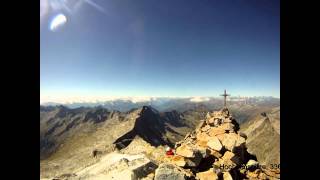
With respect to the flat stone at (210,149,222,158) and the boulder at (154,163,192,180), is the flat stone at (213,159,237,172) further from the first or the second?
the boulder at (154,163,192,180)

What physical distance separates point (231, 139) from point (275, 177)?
3.40 meters

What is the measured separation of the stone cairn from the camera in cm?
1273

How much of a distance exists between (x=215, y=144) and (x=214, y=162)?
1.44 metres

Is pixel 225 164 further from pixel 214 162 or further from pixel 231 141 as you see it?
pixel 231 141

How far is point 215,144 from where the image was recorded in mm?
16484

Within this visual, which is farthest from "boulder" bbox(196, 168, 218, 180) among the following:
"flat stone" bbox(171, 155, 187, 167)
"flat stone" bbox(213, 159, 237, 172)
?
"flat stone" bbox(213, 159, 237, 172)

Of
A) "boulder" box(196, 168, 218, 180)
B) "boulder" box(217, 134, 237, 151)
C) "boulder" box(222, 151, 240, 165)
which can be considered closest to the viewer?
"boulder" box(196, 168, 218, 180)

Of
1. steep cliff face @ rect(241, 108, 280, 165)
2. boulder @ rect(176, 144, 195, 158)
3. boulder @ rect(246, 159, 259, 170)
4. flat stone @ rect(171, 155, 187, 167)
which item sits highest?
boulder @ rect(176, 144, 195, 158)

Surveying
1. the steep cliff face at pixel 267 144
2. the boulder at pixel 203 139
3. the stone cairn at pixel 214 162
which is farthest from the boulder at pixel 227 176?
the steep cliff face at pixel 267 144

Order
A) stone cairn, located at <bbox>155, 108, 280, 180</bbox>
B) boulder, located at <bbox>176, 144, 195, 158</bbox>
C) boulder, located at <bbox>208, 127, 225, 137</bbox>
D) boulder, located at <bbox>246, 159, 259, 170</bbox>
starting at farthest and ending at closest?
boulder, located at <bbox>208, 127, 225, 137</bbox> < boulder, located at <bbox>246, 159, 259, 170</bbox> < boulder, located at <bbox>176, 144, 195, 158</bbox> < stone cairn, located at <bbox>155, 108, 280, 180</bbox>

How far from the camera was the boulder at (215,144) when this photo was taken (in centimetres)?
1625

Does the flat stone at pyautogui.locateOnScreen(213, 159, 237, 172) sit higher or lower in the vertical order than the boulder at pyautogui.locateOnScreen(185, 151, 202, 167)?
lower

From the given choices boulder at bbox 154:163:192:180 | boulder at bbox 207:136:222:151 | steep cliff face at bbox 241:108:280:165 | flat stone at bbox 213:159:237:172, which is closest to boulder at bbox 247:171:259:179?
flat stone at bbox 213:159:237:172

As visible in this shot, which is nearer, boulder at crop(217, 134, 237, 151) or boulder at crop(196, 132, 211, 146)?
boulder at crop(217, 134, 237, 151)
